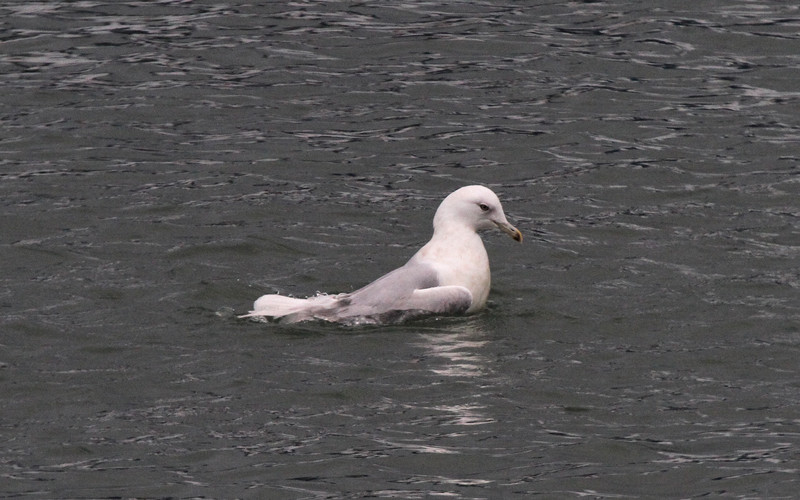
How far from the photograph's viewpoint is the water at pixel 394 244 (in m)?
11.5

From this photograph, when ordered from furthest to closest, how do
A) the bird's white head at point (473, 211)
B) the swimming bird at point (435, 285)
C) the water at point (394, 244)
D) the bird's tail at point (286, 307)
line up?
the bird's white head at point (473, 211) < the swimming bird at point (435, 285) < the bird's tail at point (286, 307) < the water at point (394, 244)

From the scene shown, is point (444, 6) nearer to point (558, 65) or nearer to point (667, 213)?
point (558, 65)

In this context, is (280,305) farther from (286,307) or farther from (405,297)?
(405,297)

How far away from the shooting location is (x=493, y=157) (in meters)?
19.8

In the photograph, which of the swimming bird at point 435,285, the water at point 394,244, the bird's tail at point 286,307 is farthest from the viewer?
the swimming bird at point 435,285

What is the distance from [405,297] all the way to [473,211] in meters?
1.25

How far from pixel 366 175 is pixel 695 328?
5917 mm

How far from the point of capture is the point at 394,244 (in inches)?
670

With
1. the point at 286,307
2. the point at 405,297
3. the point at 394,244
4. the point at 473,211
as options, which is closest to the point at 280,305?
the point at 286,307

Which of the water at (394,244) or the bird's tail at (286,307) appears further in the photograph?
the bird's tail at (286,307)

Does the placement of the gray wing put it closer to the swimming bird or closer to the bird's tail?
the swimming bird

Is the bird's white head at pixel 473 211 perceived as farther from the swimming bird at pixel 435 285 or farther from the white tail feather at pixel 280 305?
the white tail feather at pixel 280 305

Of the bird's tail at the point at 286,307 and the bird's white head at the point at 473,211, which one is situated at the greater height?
the bird's white head at the point at 473,211

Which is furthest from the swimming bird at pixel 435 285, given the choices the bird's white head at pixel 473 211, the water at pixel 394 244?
the water at pixel 394 244
